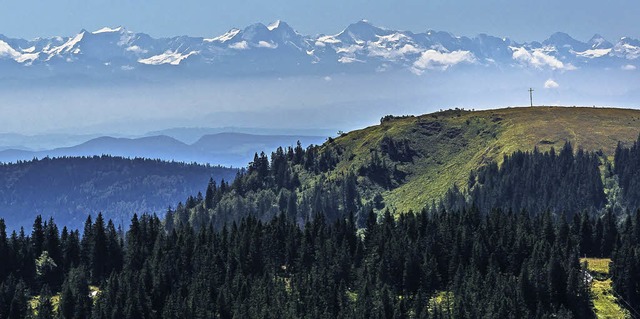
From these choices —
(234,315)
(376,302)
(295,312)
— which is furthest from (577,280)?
(234,315)

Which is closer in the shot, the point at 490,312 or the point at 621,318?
the point at 490,312

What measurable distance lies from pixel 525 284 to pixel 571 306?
1057 centimetres

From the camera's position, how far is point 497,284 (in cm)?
19800

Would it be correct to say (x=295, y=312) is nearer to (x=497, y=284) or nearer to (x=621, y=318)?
(x=497, y=284)

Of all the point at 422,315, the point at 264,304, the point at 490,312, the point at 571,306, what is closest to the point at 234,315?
Result: the point at 264,304

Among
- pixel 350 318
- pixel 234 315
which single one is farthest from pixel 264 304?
pixel 350 318

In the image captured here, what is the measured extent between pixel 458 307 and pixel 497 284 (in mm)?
11815

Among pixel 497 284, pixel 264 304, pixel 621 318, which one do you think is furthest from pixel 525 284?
pixel 264 304

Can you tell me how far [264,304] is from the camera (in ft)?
652

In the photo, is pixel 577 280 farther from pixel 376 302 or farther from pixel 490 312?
pixel 376 302

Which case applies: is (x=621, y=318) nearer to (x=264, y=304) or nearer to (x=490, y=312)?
(x=490, y=312)

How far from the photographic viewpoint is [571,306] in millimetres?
197750

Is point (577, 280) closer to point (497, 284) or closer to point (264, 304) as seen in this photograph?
point (497, 284)

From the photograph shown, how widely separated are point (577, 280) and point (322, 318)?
55.1m
